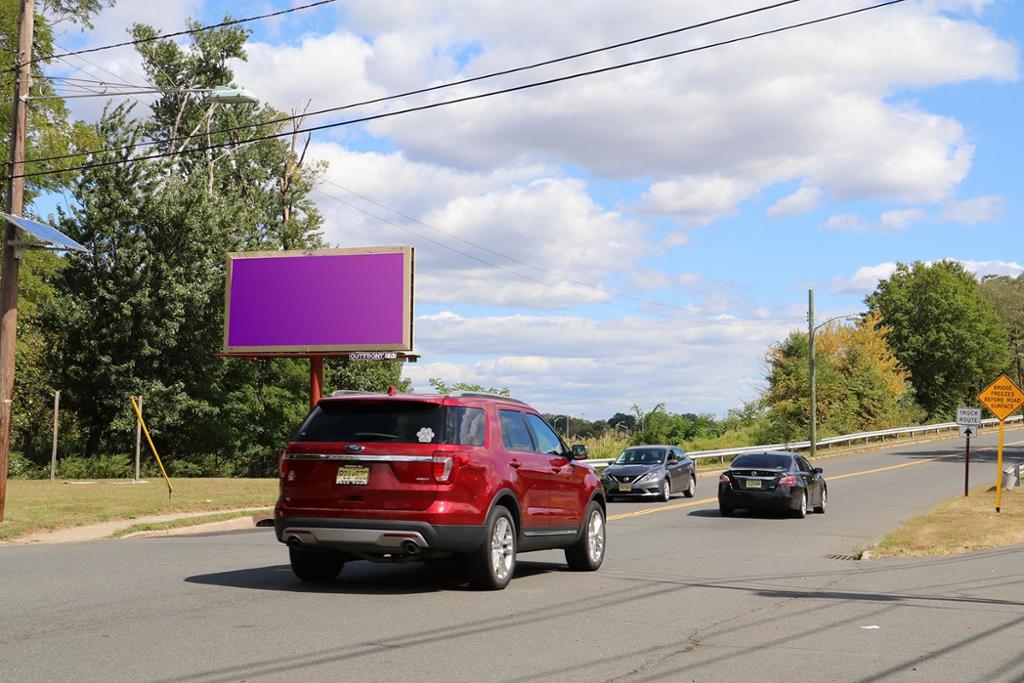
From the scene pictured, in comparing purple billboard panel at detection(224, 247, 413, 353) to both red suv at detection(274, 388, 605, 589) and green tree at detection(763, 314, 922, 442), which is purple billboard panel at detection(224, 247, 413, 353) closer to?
red suv at detection(274, 388, 605, 589)

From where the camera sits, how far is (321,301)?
3091cm

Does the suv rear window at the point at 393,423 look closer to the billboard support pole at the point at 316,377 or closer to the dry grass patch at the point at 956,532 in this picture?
the dry grass patch at the point at 956,532

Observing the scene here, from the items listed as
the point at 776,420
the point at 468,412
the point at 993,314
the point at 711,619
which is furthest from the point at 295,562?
the point at 993,314

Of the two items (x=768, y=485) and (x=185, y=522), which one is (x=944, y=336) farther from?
(x=185, y=522)

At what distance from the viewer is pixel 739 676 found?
7.38 meters

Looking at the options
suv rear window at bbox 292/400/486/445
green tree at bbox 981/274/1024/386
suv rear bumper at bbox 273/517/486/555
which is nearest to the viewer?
suv rear bumper at bbox 273/517/486/555

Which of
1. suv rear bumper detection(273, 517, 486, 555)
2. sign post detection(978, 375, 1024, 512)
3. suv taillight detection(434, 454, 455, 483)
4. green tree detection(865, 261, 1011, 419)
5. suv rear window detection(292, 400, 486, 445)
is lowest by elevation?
suv rear bumper detection(273, 517, 486, 555)

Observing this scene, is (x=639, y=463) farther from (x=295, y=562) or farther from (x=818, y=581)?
(x=295, y=562)

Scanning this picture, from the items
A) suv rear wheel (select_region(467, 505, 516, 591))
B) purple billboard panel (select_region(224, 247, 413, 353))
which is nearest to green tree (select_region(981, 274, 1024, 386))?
purple billboard panel (select_region(224, 247, 413, 353))

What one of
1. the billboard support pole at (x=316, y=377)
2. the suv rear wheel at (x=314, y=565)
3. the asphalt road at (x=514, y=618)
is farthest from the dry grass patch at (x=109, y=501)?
the suv rear wheel at (x=314, y=565)

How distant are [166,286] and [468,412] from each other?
3653cm

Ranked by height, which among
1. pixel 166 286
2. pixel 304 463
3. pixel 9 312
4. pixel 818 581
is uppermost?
pixel 166 286

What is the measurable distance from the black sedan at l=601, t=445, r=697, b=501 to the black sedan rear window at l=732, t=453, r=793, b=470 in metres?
4.36

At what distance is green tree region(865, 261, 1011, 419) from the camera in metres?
99.2
